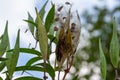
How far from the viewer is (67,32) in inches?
41.9

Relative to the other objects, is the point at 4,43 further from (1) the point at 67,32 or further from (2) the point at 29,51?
(1) the point at 67,32

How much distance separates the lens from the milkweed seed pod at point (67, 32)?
1.07m

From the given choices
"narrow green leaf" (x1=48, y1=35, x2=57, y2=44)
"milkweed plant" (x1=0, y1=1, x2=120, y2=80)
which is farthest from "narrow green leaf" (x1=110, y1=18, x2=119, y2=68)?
"narrow green leaf" (x1=48, y1=35, x2=57, y2=44)

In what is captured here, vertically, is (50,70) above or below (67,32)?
below

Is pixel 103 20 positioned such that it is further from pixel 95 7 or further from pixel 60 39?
pixel 60 39

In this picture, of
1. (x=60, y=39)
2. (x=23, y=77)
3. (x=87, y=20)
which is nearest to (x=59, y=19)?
(x=60, y=39)

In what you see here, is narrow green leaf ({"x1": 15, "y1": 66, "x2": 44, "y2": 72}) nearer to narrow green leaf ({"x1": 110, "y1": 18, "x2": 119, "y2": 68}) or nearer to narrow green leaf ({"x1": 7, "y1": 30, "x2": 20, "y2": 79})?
narrow green leaf ({"x1": 7, "y1": 30, "x2": 20, "y2": 79})

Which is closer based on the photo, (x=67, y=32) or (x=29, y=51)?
(x=67, y=32)

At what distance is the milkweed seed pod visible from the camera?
1.07m

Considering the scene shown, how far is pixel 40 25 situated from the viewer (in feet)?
3.46

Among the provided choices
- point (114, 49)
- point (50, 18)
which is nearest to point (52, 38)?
point (50, 18)

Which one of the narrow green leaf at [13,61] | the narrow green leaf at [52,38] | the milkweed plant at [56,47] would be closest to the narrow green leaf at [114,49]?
the milkweed plant at [56,47]

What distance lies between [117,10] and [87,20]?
1.54m

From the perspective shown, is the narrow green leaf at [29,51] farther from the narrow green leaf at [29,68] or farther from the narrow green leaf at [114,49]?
the narrow green leaf at [114,49]
